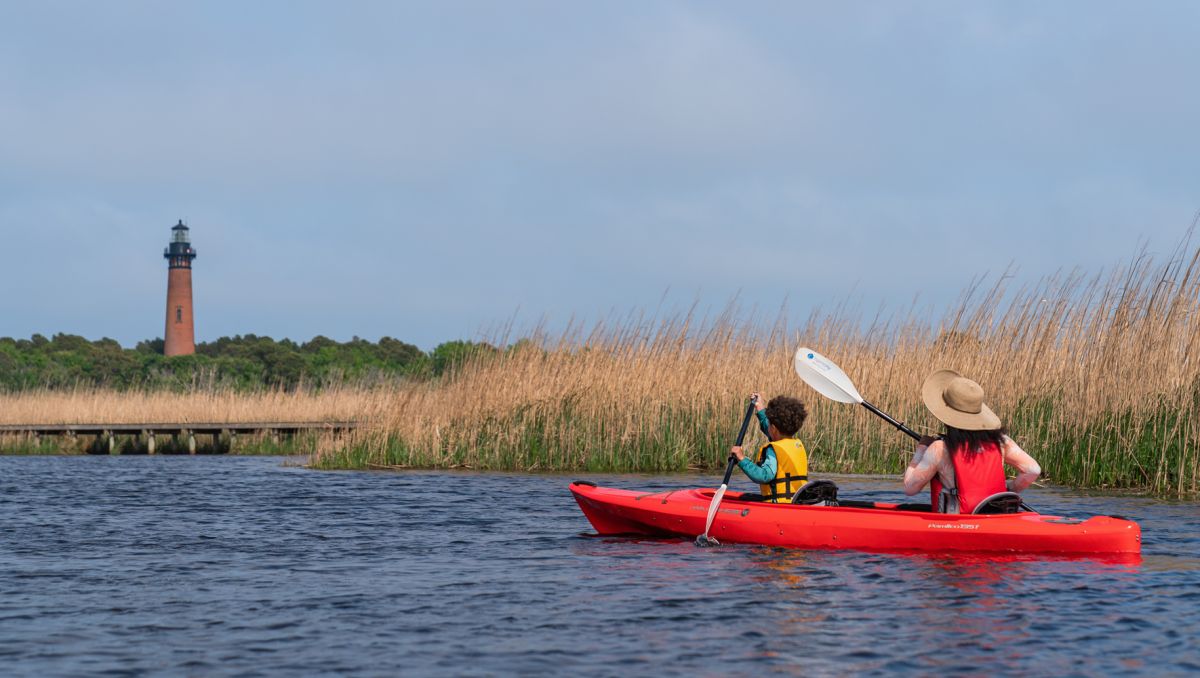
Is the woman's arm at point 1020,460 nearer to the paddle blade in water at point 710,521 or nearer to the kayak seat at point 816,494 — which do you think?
the kayak seat at point 816,494

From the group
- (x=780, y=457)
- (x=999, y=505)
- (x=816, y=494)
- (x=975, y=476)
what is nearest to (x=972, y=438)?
(x=975, y=476)

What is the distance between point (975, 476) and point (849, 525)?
2.65ft

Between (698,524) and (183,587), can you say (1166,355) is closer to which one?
(698,524)

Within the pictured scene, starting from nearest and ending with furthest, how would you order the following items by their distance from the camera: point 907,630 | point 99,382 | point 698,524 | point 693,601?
point 907,630 → point 693,601 → point 698,524 → point 99,382

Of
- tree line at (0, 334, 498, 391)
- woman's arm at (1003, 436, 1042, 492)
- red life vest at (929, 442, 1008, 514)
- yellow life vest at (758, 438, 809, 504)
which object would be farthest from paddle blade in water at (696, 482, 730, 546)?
tree line at (0, 334, 498, 391)

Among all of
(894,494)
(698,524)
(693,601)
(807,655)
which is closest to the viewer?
(807,655)

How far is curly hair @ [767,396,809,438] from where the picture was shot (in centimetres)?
845

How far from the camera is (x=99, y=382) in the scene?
46.5 metres

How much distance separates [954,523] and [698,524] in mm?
1719

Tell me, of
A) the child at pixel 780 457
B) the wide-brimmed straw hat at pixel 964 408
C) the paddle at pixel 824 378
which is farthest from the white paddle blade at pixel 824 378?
the wide-brimmed straw hat at pixel 964 408

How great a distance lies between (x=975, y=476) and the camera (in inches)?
314

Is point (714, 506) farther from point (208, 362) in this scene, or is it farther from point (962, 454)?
point (208, 362)

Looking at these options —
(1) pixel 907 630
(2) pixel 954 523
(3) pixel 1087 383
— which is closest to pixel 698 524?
(2) pixel 954 523

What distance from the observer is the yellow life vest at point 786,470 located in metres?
8.59
